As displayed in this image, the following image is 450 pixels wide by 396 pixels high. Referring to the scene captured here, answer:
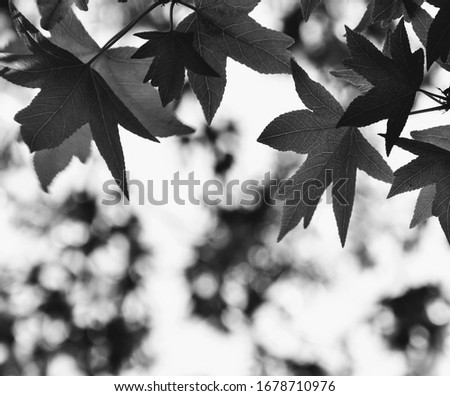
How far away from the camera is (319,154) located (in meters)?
1.27

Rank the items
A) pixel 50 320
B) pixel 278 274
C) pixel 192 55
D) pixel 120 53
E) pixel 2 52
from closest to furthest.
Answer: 1. pixel 192 55
2. pixel 2 52
3. pixel 120 53
4. pixel 50 320
5. pixel 278 274

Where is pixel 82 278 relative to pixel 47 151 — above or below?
below

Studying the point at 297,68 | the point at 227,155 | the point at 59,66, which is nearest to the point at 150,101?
the point at 59,66

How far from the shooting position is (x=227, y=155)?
18.8 feet

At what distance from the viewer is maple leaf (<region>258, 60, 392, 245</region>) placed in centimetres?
120

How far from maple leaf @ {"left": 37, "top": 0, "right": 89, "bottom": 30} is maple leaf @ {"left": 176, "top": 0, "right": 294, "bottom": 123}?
21 centimetres

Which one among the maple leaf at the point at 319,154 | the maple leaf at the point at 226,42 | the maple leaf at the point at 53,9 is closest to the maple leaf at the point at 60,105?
the maple leaf at the point at 53,9

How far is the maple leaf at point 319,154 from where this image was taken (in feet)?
3.93

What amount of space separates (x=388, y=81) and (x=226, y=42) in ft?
1.26

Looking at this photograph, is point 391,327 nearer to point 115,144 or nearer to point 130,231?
point 130,231

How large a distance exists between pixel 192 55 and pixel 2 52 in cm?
43

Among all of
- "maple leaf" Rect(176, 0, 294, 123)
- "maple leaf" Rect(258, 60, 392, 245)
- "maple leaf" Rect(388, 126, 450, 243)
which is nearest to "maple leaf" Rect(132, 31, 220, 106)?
"maple leaf" Rect(176, 0, 294, 123)

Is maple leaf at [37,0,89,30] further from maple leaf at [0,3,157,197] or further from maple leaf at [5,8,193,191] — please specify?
maple leaf at [5,8,193,191]

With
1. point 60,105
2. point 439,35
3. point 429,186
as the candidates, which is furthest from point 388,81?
point 60,105
